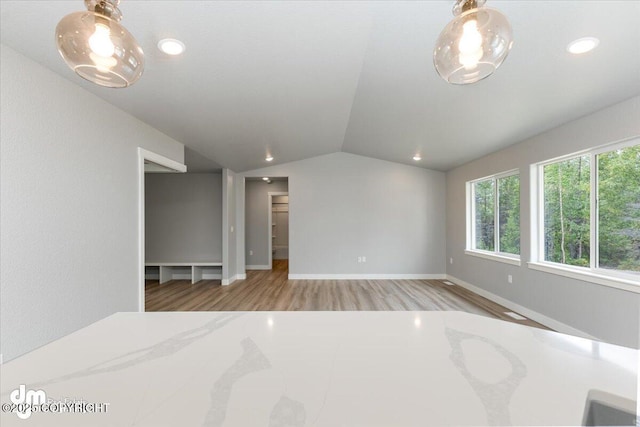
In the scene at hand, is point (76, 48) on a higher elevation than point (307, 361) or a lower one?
higher

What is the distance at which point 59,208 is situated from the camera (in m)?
2.02

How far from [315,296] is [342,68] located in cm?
359

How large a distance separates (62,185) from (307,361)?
232cm

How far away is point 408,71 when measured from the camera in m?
2.52

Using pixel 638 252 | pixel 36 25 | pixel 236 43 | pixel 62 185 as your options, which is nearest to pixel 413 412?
pixel 236 43

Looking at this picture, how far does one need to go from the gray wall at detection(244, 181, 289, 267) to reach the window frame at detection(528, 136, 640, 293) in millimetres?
5512

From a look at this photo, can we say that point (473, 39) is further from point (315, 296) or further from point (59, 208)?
point (315, 296)

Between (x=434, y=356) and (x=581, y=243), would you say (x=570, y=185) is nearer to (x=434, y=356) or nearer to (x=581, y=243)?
(x=581, y=243)

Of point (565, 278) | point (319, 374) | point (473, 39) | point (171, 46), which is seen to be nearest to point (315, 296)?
point (565, 278)

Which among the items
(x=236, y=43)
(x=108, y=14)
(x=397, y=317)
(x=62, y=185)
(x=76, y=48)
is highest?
(x=236, y=43)

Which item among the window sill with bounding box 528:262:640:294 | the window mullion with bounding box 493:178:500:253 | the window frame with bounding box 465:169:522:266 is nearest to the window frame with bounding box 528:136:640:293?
the window sill with bounding box 528:262:640:294

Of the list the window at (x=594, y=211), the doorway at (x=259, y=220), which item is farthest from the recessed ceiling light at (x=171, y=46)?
the doorway at (x=259, y=220)

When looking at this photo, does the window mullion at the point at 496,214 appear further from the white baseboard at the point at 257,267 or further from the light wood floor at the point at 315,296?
the white baseboard at the point at 257,267

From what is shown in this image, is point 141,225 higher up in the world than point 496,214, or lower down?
lower down
